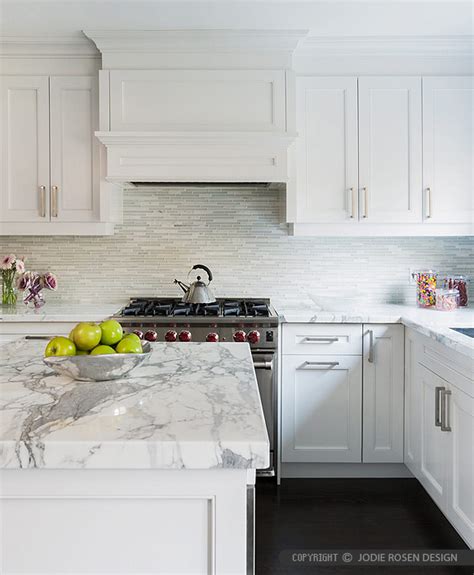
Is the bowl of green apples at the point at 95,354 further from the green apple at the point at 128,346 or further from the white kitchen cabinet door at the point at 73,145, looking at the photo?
the white kitchen cabinet door at the point at 73,145

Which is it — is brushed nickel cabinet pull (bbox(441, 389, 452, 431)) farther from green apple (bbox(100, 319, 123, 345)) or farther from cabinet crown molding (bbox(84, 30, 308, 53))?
cabinet crown molding (bbox(84, 30, 308, 53))

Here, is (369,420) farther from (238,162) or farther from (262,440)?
(262,440)

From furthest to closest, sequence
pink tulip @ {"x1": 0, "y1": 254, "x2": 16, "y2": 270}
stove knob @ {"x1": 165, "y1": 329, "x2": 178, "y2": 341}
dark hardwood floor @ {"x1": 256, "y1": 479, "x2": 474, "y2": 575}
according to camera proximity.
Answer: pink tulip @ {"x1": 0, "y1": 254, "x2": 16, "y2": 270} < stove knob @ {"x1": 165, "y1": 329, "x2": 178, "y2": 341} < dark hardwood floor @ {"x1": 256, "y1": 479, "x2": 474, "y2": 575}

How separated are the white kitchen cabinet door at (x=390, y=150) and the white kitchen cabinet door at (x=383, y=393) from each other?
710mm

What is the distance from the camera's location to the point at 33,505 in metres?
1.05

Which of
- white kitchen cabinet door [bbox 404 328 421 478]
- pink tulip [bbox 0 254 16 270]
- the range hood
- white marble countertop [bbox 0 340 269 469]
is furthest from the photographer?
pink tulip [bbox 0 254 16 270]

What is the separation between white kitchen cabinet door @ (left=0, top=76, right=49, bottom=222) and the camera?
3.15 metres

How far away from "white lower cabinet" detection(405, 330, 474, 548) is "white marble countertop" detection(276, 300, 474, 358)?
A: 0.26 feet

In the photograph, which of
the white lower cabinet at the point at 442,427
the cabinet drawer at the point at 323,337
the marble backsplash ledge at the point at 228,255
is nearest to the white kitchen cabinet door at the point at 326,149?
the marble backsplash ledge at the point at 228,255

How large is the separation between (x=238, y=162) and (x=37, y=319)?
4.74 feet

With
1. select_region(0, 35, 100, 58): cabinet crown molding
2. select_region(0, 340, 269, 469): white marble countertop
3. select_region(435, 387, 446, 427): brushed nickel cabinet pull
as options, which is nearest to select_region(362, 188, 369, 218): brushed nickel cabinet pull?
select_region(435, 387, 446, 427): brushed nickel cabinet pull

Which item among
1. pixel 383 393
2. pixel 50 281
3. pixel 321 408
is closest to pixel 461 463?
pixel 383 393

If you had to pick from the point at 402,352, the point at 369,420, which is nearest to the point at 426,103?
the point at 402,352

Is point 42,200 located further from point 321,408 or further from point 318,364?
point 321,408
